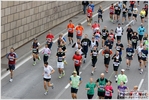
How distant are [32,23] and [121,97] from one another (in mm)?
11905

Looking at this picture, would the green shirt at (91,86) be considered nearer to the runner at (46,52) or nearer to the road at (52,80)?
the road at (52,80)

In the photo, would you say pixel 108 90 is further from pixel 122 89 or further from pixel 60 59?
pixel 60 59

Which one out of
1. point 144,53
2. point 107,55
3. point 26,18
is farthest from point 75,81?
point 26,18

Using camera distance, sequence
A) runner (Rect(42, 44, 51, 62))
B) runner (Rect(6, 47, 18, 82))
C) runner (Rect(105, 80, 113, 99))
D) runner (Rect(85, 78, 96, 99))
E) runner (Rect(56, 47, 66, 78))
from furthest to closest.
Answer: runner (Rect(42, 44, 51, 62)) → runner (Rect(56, 47, 66, 78)) → runner (Rect(6, 47, 18, 82)) → runner (Rect(85, 78, 96, 99)) → runner (Rect(105, 80, 113, 99))

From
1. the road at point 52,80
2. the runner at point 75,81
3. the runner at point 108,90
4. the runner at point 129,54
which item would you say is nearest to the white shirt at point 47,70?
the road at point 52,80

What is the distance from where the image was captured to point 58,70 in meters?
22.5

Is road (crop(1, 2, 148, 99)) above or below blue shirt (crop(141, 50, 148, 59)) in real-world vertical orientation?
below

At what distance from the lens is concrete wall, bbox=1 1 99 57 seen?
82.2 feet

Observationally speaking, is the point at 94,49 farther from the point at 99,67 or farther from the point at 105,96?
the point at 105,96

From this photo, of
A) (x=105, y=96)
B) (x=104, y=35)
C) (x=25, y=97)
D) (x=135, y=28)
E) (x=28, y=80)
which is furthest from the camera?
(x=135, y=28)

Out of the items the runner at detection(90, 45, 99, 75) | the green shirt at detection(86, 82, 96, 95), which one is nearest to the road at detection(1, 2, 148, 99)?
the runner at detection(90, 45, 99, 75)

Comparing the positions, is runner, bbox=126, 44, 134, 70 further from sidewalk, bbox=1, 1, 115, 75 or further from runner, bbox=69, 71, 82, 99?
sidewalk, bbox=1, 1, 115, 75

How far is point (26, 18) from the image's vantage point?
2738cm

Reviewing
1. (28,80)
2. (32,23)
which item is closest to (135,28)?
(32,23)
